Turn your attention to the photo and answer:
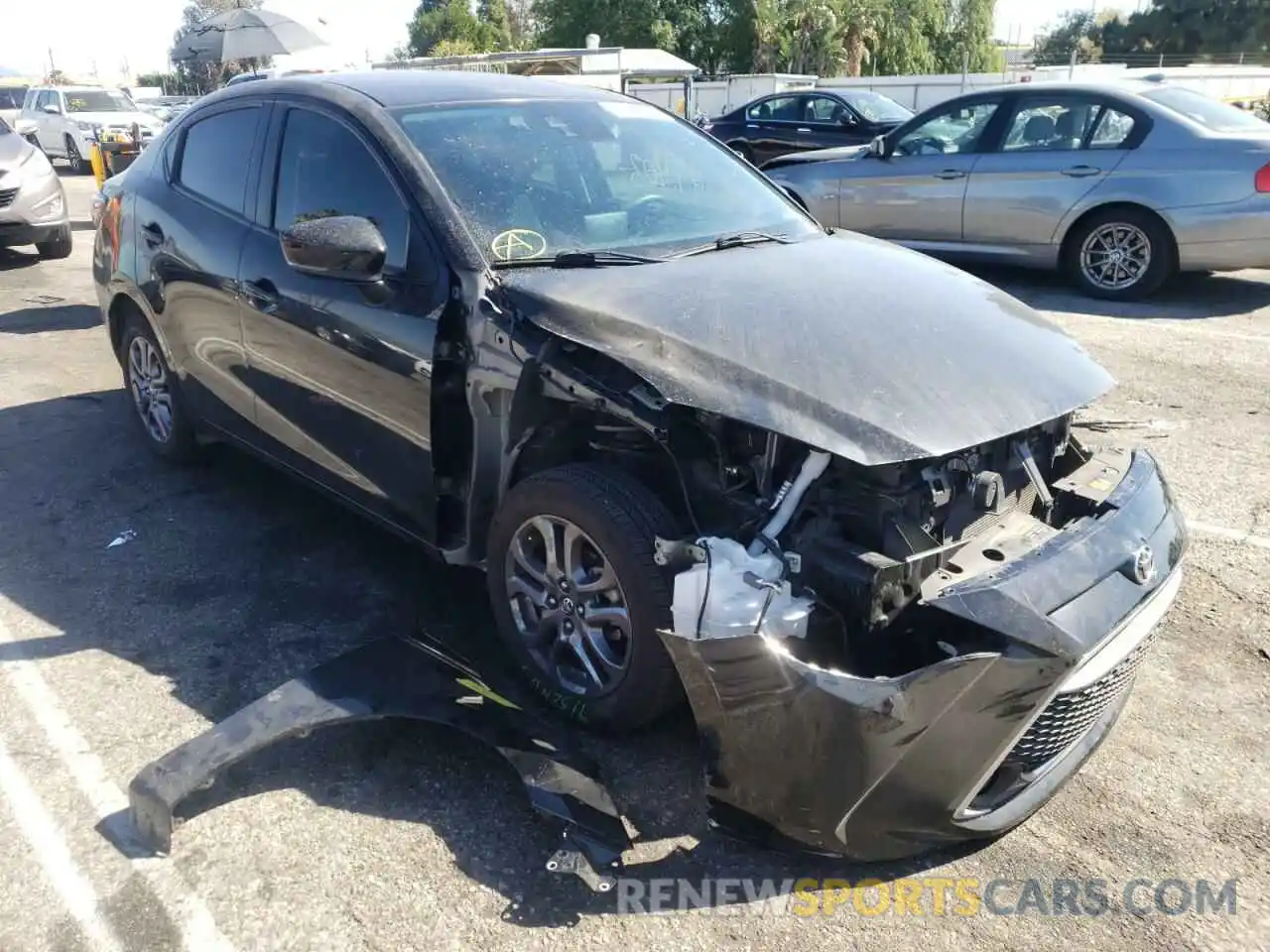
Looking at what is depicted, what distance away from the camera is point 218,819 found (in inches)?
108

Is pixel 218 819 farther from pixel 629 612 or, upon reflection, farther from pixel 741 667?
pixel 741 667

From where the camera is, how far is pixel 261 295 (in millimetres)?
3875

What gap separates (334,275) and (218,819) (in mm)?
1661

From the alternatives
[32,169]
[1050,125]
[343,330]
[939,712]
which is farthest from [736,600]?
[32,169]

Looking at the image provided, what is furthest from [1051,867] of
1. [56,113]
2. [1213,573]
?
[56,113]

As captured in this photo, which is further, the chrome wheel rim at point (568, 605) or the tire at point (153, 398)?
the tire at point (153, 398)

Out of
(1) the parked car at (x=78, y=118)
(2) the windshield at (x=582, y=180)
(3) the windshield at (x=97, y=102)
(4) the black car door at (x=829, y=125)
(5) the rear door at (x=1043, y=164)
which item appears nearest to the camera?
(2) the windshield at (x=582, y=180)

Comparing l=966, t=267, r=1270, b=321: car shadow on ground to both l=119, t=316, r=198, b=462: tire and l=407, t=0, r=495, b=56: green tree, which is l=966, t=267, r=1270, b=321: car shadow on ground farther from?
l=407, t=0, r=495, b=56: green tree

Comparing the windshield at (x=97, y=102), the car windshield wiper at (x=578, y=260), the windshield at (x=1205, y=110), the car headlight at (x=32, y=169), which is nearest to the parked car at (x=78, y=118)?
Result: the windshield at (x=97, y=102)

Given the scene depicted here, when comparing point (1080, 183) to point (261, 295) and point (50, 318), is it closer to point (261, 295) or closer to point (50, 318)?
point (261, 295)

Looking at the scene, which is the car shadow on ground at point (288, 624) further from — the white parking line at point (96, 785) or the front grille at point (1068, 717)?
the front grille at point (1068, 717)

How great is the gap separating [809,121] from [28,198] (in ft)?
31.2

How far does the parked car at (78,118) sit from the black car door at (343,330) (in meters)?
19.0

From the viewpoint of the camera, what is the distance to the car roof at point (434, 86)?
378 cm
